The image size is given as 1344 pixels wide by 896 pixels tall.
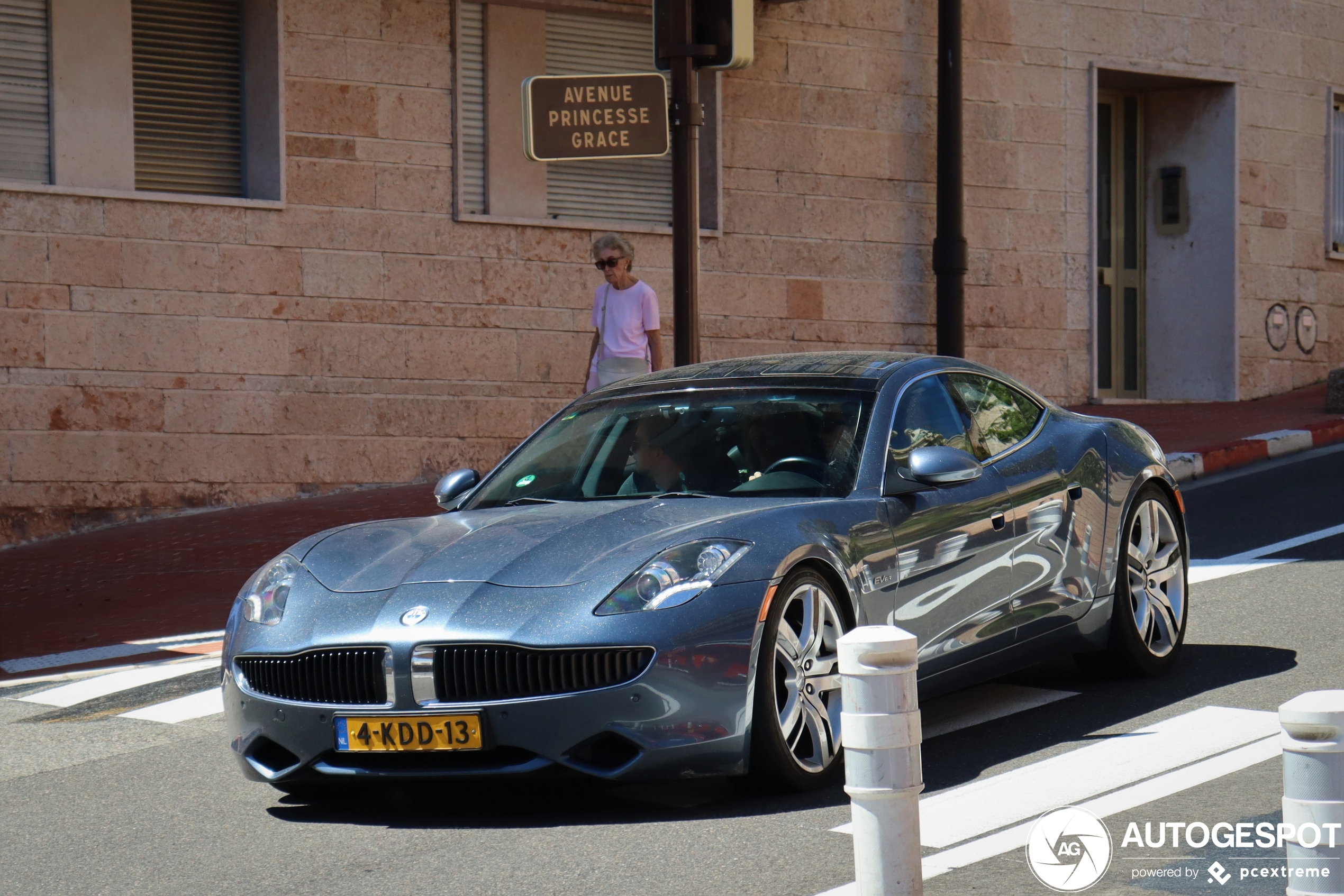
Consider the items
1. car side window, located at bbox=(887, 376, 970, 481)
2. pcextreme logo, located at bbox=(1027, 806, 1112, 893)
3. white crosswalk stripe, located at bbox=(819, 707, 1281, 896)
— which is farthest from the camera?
car side window, located at bbox=(887, 376, 970, 481)

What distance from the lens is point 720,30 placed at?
9.16 meters

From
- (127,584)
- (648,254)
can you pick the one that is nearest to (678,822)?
(127,584)

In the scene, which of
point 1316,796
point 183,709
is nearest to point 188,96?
point 183,709

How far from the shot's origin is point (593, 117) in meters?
9.07

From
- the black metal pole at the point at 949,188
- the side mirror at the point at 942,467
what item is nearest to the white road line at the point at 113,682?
the side mirror at the point at 942,467

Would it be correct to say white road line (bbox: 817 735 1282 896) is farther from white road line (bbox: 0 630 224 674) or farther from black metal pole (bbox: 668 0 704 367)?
white road line (bbox: 0 630 224 674)

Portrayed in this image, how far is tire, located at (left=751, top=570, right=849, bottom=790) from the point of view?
5094mm

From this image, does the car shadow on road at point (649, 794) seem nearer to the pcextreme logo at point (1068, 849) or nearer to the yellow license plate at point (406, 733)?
the yellow license plate at point (406, 733)

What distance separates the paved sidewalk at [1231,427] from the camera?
14.1 meters

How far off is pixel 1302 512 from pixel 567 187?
7.00 meters

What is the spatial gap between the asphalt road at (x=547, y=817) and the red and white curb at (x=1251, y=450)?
6.40m

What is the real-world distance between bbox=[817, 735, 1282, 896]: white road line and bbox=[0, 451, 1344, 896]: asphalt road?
0.10ft
